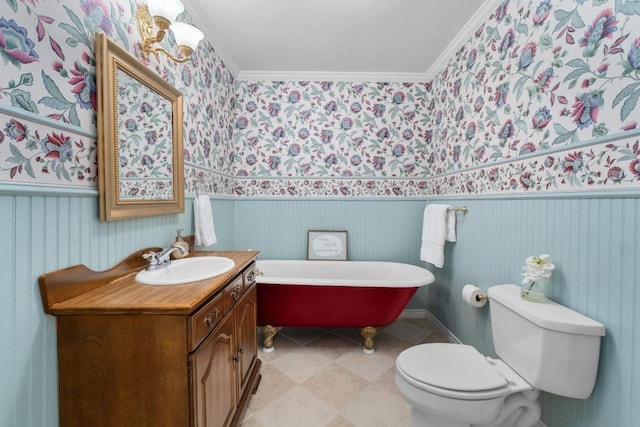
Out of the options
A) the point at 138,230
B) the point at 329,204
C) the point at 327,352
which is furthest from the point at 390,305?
the point at 138,230

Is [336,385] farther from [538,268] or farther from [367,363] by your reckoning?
[538,268]

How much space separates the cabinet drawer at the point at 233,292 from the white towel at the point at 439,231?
62.1 inches

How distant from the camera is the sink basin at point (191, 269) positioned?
120 cm

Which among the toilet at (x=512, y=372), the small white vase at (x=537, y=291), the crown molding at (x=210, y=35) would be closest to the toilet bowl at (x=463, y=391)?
the toilet at (x=512, y=372)

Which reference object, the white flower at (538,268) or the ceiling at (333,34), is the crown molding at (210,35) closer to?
the ceiling at (333,34)

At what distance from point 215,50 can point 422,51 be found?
1.73m

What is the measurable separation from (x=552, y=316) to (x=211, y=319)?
136cm

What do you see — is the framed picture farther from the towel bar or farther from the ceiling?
the ceiling

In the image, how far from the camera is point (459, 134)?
2.10 m

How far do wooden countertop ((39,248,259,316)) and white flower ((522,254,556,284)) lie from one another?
1.40m

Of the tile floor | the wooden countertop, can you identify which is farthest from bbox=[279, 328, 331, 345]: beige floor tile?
the wooden countertop

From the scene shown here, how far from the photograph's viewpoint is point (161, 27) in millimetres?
1225

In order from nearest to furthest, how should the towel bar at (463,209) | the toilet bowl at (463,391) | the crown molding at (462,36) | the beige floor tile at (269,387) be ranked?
the toilet bowl at (463,391) < the beige floor tile at (269,387) < the crown molding at (462,36) < the towel bar at (463,209)

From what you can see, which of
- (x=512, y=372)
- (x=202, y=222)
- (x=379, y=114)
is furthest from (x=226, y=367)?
(x=379, y=114)
